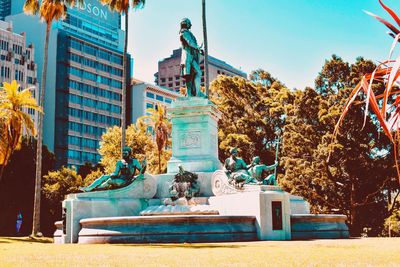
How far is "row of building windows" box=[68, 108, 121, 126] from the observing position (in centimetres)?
10865

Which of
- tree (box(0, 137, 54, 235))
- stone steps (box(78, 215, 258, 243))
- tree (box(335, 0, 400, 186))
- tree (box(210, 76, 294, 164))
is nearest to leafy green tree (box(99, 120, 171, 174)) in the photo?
tree (box(0, 137, 54, 235))

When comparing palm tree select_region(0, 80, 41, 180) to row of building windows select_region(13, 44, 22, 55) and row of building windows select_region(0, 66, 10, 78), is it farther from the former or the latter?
row of building windows select_region(13, 44, 22, 55)

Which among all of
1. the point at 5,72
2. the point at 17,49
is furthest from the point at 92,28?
the point at 5,72

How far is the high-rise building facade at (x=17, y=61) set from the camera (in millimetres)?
98625

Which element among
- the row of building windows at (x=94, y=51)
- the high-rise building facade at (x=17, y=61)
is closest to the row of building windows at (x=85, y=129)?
the high-rise building facade at (x=17, y=61)

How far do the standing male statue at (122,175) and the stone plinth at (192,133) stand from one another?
1.97 m

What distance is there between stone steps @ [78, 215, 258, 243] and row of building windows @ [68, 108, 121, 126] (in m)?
95.2

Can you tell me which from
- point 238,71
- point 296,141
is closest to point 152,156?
point 296,141

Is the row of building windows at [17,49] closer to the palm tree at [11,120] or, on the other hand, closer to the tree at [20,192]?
the tree at [20,192]

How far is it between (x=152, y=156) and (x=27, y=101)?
59.3 feet

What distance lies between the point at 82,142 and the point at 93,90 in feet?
40.6

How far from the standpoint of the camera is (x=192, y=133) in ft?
70.2

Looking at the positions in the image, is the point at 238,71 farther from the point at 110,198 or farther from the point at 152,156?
the point at 110,198

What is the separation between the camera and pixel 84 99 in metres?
112
